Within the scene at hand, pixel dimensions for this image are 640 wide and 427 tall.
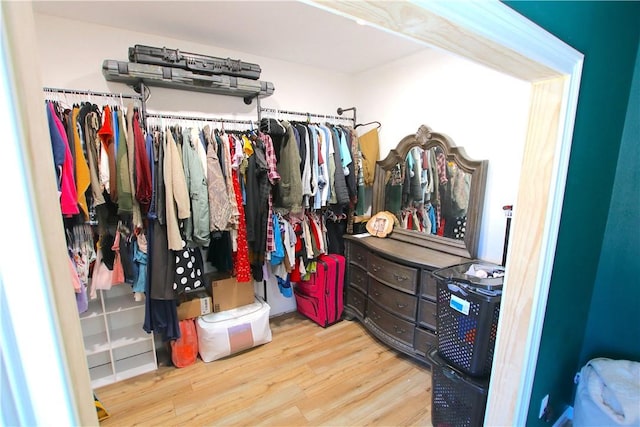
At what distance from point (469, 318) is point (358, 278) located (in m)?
1.27

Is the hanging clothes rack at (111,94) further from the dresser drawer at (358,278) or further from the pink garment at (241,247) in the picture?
the dresser drawer at (358,278)

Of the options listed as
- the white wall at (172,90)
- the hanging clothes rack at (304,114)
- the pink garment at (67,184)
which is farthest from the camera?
the hanging clothes rack at (304,114)

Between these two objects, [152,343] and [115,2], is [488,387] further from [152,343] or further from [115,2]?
[115,2]

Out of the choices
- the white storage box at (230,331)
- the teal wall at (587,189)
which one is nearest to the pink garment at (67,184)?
the white storage box at (230,331)

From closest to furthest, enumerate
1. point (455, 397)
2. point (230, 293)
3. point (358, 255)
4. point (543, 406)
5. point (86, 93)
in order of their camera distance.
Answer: point (543, 406)
point (455, 397)
point (86, 93)
point (230, 293)
point (358, 255)

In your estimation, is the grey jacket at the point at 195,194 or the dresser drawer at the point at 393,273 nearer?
the grey jacket at the point at 195,194

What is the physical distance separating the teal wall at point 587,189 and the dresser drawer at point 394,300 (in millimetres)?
849

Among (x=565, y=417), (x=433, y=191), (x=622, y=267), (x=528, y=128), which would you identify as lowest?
(x=565, y=417)

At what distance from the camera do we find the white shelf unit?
Result: 2055 mm

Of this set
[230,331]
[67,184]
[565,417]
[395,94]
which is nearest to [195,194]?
[67,184]

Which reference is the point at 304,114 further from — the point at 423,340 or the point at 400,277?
the point at 423,340

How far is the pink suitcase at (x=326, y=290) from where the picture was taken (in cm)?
268

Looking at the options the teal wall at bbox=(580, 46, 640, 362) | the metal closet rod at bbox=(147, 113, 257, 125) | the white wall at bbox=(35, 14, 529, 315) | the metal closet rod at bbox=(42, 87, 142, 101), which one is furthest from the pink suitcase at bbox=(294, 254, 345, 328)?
the metal closet rod at bbox=(42, 87, 142, 101)

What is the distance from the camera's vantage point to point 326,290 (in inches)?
106
